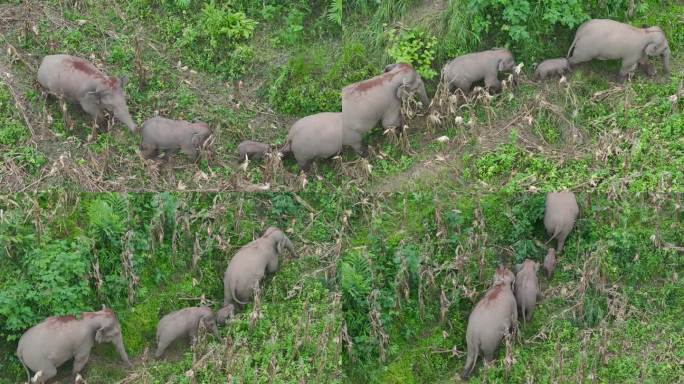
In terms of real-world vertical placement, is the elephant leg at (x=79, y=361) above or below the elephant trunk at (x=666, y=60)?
below

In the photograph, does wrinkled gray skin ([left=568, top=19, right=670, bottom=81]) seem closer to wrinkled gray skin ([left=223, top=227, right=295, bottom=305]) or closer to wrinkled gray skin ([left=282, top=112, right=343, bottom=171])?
wrinkled gray skin ([left=282, top=112, right=343, bottom=171])

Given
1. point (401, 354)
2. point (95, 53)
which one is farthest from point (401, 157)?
point (95, 53)

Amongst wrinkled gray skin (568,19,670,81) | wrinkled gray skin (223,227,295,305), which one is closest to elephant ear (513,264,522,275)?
wrinkled gray skin (223,227,295,305)

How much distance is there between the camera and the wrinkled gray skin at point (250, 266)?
12.2 m

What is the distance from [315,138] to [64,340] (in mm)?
4429

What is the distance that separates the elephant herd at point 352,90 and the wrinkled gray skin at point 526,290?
9.72 feet

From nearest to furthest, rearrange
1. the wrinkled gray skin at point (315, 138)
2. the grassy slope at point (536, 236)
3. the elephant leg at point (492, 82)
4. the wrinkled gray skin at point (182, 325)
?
1. the wrinkled gray skin at point (182, 325)
2. the grassy slope at point (536, 236)
3. the wrinkled gray skin at point (315, 138)
4. the elephant leg at point (492, 82)

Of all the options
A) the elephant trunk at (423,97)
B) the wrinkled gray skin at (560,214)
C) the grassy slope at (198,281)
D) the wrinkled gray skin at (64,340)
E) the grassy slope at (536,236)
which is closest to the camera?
the wrinkled gray skin at (64,340)

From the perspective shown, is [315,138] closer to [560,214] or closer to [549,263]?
[560,214]

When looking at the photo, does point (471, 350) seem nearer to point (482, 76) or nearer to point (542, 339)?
point (542, 339)

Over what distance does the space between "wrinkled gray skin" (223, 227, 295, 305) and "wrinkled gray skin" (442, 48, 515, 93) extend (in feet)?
12.0

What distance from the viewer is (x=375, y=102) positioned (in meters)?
13.6

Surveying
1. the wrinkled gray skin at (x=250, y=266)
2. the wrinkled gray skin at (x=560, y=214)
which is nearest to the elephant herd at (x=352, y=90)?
the wrinkled gray skin at (x=250, y=266)

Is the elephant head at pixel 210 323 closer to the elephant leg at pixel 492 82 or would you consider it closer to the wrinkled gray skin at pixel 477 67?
the wrinkled gray skin at pixel 477 67
